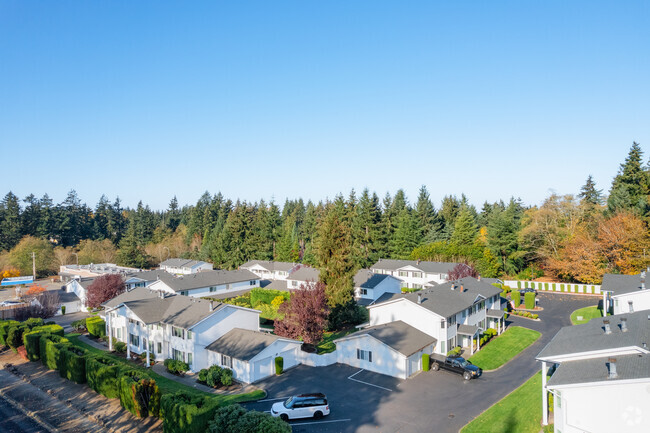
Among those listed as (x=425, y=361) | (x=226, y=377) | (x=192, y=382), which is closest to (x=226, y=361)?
(x=226, y=377)

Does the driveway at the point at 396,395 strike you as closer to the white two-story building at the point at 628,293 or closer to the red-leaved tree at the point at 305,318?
the red-leaved tree at the point at 305,318

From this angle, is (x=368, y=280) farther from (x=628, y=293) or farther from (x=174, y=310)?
(x=628, y=293)

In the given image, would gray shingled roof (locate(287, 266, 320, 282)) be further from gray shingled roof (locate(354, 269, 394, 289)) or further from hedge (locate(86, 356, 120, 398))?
hedge (locate(86, 356, 120, 398))

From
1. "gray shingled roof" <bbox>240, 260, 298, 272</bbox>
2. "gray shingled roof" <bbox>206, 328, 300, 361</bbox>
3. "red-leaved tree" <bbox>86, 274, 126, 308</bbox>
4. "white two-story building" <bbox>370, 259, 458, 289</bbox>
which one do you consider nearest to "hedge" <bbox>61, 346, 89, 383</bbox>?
"gray shingled roof" <bbox>206, 328, 300, 361</bbox>

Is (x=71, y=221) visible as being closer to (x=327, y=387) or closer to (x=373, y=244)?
(x=373, y=244)

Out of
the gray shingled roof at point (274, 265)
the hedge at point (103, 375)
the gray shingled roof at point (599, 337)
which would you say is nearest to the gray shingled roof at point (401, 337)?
the gray shingled roof at point (599, 337)
